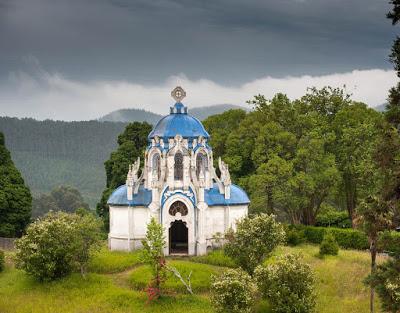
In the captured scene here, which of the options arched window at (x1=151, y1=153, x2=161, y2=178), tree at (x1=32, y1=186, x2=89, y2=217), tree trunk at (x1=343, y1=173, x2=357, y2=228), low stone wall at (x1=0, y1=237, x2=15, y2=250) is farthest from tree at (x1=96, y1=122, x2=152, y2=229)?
tree at (x1=32, y1=186, x2=89, y2=217)

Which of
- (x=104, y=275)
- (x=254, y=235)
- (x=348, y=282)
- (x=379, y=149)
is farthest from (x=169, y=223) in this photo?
(x=379, y=149)

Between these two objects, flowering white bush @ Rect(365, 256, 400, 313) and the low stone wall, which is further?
the low stone wall

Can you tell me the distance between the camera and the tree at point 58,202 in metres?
107

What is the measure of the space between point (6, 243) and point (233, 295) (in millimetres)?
25292

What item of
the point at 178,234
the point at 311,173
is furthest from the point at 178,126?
the point at 311,173

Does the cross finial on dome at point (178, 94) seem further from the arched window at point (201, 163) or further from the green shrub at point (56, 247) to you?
the green shrub at point (56, 247)

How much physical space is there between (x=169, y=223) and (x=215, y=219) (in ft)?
12.1

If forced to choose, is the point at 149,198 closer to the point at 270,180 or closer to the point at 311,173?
the point at 270,180

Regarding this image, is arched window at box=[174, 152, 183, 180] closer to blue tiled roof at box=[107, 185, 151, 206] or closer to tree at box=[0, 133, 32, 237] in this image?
blue tiled roof at box=[107, 185, 151, 206]

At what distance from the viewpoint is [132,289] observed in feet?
120

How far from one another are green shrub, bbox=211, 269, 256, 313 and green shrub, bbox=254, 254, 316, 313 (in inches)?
43.4

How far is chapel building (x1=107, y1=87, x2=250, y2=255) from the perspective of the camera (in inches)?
1705

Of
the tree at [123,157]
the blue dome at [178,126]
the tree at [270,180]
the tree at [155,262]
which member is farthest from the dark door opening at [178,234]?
the tree at [123,157]

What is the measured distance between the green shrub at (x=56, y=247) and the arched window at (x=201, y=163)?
10.0m
